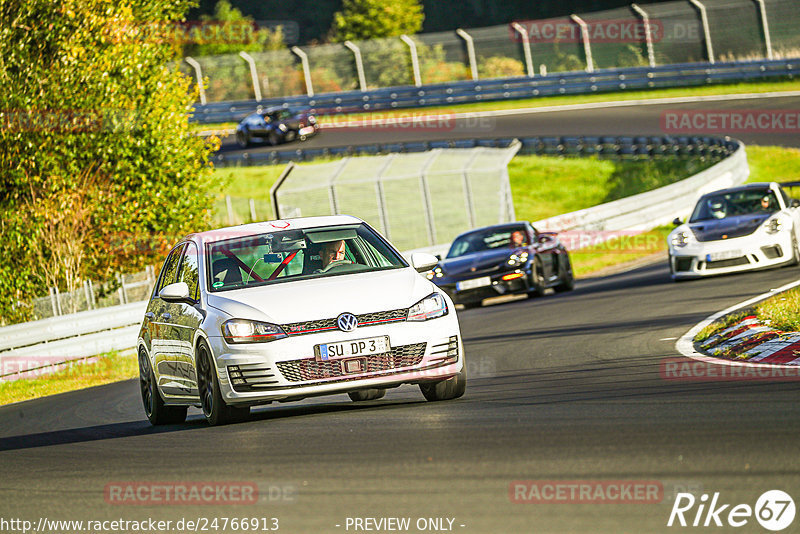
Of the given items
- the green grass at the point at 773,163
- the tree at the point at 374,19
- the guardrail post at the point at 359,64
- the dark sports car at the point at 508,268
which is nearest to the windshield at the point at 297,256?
the dark sports car at the point at 508,268

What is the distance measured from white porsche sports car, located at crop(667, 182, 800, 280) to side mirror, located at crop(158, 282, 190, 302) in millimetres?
11073

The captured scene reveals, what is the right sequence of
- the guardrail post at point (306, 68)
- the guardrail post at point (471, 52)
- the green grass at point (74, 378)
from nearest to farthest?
the green grass at point (74, 378) → the guardrail post at point (471, 52) → the guardrail post at point (306, 68)

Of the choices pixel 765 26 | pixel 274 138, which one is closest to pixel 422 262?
pixel 765 26

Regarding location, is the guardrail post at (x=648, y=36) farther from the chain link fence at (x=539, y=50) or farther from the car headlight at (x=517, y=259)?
the car headlight at (x=517, y=259)

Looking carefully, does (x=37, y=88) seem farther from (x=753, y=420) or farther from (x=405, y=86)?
(x=405, y=86)

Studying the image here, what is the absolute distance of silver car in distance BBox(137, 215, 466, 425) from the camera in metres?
8.67

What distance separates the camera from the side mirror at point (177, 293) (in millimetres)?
9555

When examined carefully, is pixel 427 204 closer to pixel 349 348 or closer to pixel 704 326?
pixel 704 326

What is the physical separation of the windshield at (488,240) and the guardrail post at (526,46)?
2747 centimetres

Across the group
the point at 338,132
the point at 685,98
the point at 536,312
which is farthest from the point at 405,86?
the point at 536,312

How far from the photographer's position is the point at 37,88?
2411 centimetres

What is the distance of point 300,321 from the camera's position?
8.69m

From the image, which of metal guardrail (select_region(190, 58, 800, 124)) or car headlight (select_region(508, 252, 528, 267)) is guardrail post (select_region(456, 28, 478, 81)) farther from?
car headlight (select_region(508, 252, 528, 267))

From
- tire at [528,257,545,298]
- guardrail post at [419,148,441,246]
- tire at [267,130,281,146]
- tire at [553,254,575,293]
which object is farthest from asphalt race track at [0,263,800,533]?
tire at [267,130,281,146]
